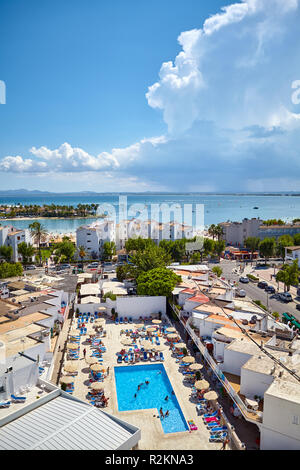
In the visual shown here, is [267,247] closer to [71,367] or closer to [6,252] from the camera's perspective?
[71,367]

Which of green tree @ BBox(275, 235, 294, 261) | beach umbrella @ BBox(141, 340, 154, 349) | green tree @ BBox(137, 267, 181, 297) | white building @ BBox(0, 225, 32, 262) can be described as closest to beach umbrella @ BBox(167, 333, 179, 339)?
beach umbrella @ BBox(141, 340, 154, 349)

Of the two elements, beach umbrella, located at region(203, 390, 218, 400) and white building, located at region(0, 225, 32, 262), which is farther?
white building, located at region(0, 225, 32, 262)

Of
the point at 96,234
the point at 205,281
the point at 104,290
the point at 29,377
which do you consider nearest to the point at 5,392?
the point at 29,377

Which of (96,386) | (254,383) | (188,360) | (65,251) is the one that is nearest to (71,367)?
(96,386)

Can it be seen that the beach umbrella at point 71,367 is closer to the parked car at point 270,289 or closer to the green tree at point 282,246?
the parked car at point 270,289

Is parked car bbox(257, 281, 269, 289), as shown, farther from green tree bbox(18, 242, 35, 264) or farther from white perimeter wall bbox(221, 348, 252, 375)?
green tree bbox(18, 242, 35, 264)

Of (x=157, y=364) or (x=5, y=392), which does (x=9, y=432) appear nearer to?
(x=5, y=392)
